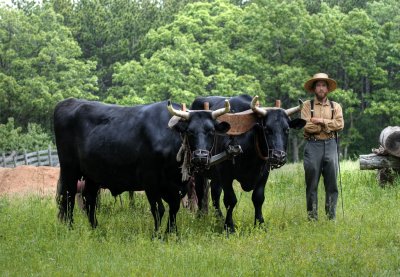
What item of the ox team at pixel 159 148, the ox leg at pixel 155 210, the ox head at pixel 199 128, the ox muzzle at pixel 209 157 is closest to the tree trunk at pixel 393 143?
the ox team at pixel 159 148

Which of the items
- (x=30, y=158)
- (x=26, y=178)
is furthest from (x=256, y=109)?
(x=30, y=158)

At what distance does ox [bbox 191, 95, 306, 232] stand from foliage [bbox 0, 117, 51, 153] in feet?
92.4

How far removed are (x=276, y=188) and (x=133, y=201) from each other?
14.0ft

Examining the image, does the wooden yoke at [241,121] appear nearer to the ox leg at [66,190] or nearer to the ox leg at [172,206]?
the ox leg at [172,206]

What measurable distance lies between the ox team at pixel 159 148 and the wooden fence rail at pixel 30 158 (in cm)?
2560

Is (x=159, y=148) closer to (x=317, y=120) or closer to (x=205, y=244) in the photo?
(x=205, y=244)

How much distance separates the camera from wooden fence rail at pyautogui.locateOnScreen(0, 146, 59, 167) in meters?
35.5

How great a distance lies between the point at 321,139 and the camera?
9.96 meters

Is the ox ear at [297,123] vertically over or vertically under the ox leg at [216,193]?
over

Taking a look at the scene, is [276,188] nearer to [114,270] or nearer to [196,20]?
[114,270]

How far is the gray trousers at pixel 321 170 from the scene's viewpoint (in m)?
9.98

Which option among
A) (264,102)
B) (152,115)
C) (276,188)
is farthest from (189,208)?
(264,102)

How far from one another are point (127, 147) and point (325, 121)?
2859 mm

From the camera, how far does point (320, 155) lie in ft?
32.8
